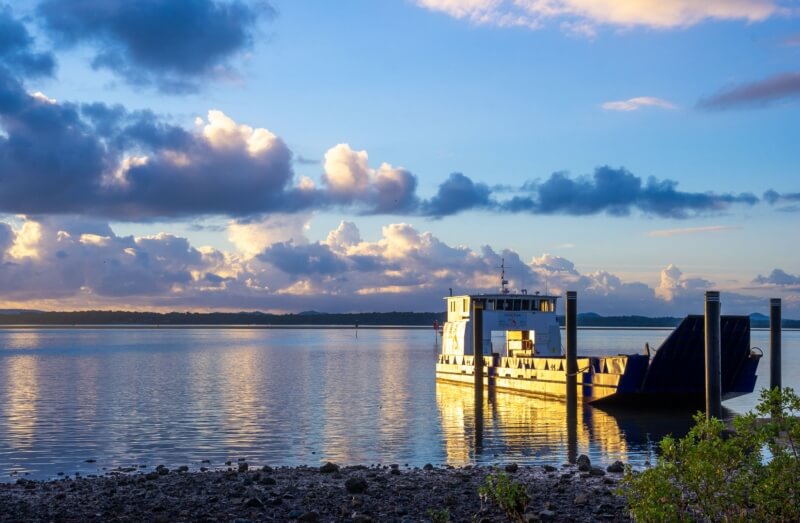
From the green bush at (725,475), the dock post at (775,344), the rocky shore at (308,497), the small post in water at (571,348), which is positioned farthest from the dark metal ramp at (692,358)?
the green bush at (725,475)

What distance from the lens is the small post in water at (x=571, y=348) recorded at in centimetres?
4012

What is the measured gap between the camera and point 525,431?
3412 centimetres

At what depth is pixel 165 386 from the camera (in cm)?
5925

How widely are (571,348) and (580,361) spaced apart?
237 cm

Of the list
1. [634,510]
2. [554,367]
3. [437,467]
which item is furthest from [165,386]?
[634,510]

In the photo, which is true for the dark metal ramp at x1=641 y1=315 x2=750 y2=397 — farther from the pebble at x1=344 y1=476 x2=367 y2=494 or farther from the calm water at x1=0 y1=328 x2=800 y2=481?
the pebble at x1=344 y1=476 x2=367 y2=494

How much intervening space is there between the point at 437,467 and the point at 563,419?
A: 1494 centimetres

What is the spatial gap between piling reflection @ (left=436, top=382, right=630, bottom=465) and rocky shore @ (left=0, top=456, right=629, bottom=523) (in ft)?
18.8

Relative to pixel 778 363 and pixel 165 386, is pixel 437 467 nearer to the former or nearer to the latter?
pixel 778 363

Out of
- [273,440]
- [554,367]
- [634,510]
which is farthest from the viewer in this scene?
[554,367]

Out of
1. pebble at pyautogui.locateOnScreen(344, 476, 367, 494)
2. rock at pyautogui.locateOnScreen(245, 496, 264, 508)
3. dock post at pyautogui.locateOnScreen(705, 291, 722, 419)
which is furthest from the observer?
dock post at pyautogui.locateOnScreen(705, 291, 722, 419)

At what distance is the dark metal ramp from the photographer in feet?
117

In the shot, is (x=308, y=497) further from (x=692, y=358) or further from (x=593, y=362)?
(x=593, y=362)

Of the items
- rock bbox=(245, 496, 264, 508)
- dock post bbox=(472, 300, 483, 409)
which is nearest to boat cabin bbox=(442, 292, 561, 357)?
dock post bbox=(472, 300, 483, 409)
